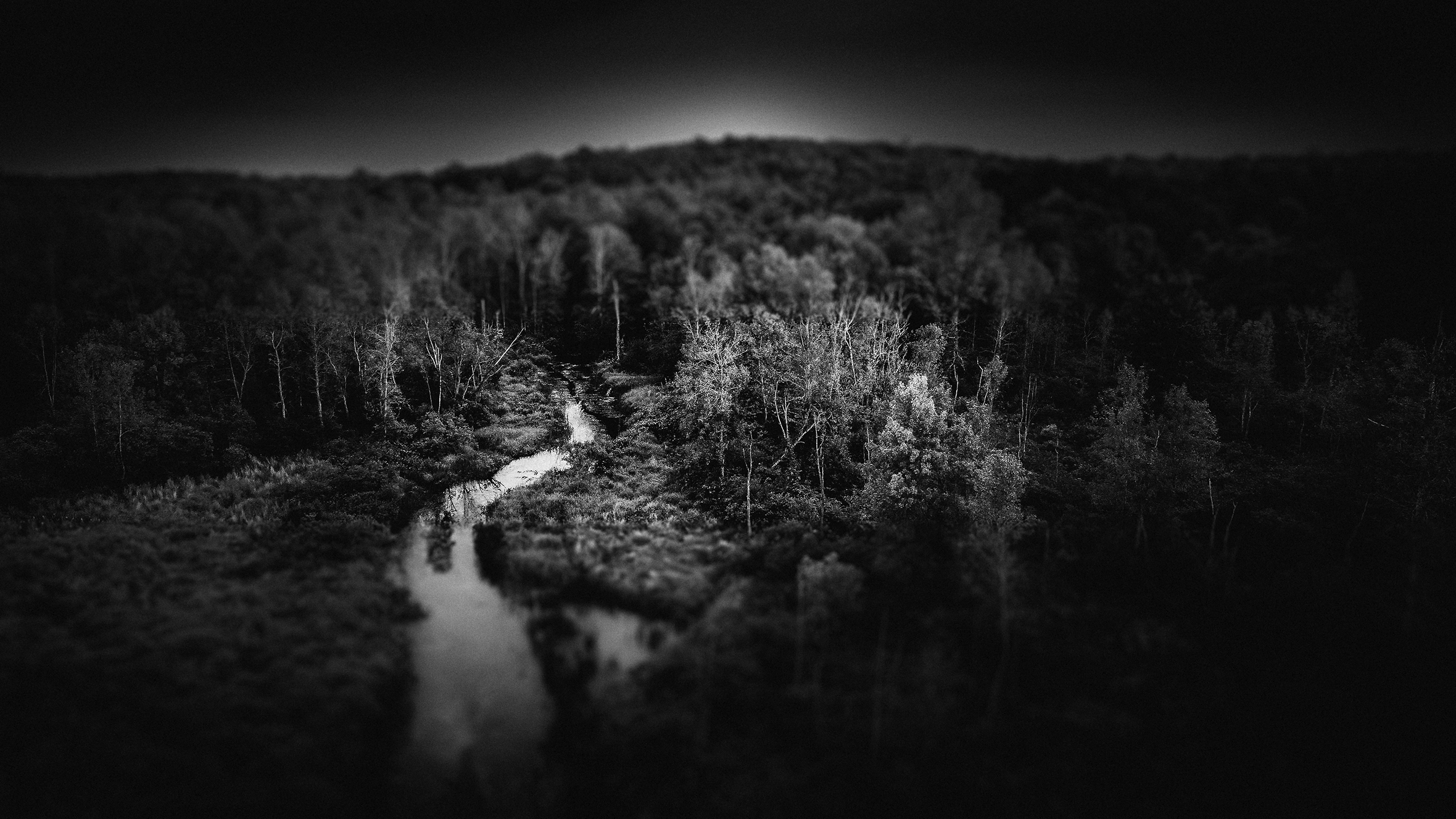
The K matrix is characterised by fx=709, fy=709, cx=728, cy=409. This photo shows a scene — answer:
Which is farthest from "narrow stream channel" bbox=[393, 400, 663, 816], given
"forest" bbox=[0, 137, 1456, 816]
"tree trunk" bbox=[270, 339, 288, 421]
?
"tree trunk" bbox=[270, 339, 288, 421]

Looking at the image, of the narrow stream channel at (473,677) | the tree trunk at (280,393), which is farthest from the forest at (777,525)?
the narrow stream channel at (473,677)

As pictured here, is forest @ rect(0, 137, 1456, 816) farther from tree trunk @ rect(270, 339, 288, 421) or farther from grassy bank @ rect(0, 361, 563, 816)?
tree trunk @ rect(270, 339, 288, 421)

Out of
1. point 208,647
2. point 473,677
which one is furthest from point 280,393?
point 473,677

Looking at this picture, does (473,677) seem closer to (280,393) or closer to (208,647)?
(208,647)

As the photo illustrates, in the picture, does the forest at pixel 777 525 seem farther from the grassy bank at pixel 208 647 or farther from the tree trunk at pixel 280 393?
the tree trunk at pixel 280 393

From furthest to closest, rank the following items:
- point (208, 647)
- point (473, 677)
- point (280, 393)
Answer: point (280, 393) < point (473, 677) < point (208, 647)
